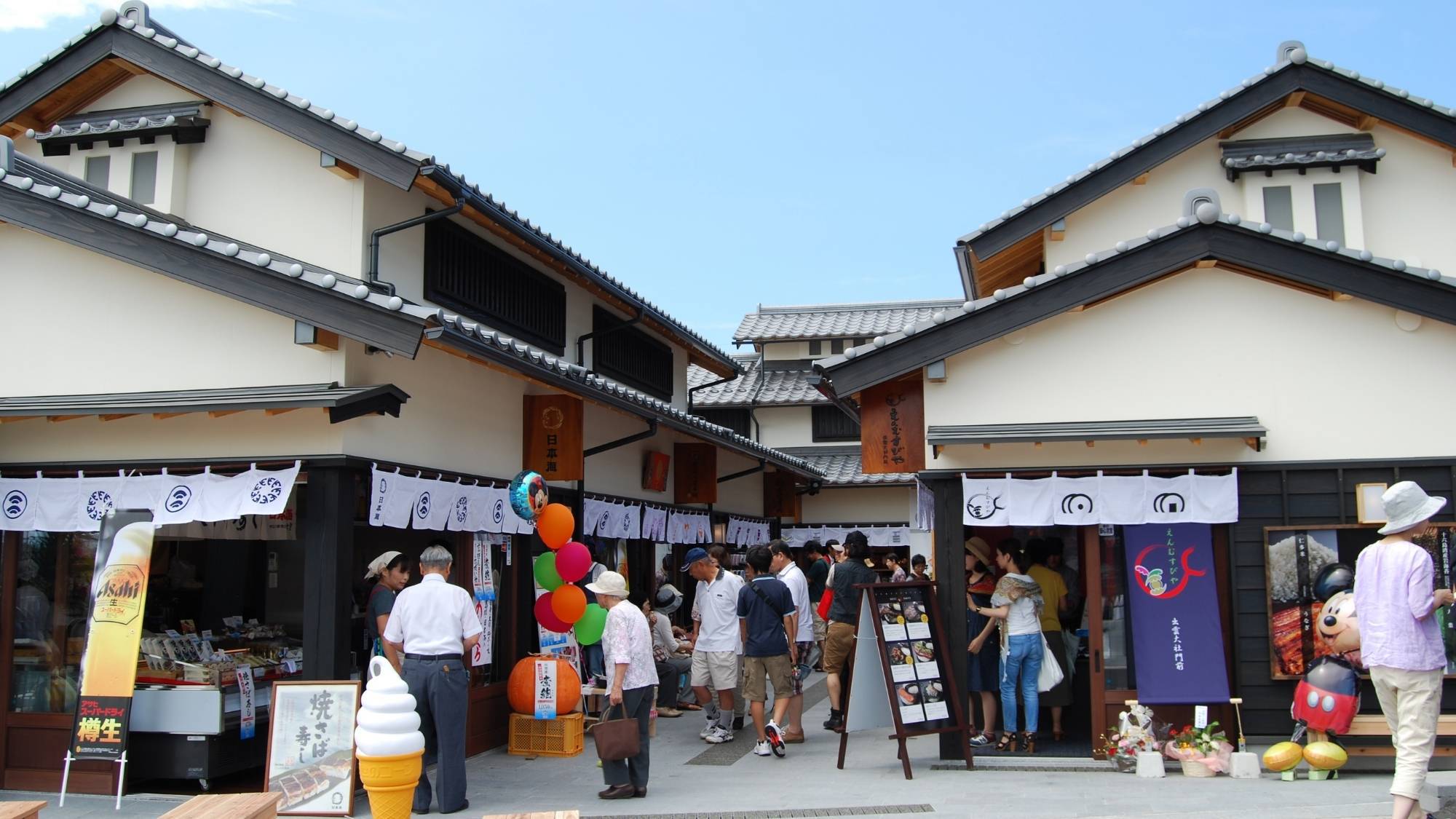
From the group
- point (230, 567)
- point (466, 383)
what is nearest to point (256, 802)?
point (466, 383)

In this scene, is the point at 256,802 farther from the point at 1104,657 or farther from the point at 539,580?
the point at 1104,657

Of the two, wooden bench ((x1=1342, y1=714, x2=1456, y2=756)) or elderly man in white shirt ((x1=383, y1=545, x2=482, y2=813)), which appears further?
wooden bench ((x1=1342, y1=714, x2=1456, y2=756))

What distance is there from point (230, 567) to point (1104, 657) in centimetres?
980

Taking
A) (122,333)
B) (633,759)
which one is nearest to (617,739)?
(633,759)

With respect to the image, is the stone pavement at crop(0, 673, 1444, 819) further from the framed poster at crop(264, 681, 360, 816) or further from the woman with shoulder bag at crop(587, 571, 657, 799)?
the framed poster at crop(264, 681, 360, 816)

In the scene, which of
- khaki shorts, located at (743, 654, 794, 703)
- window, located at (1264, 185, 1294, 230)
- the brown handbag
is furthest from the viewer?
window, located at (1264, 185, 1294, 230)

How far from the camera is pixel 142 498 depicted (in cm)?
925

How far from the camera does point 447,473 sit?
1038cm

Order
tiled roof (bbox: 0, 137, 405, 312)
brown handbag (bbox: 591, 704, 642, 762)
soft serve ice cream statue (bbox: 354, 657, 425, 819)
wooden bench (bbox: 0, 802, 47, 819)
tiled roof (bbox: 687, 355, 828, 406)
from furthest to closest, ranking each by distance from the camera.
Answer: tiled roof (bbox: 687, 355, 828, 406), brown handbag (bbox: 591, 704, 642, 762), tiled roof (bbox: 0, 137, 405, 312), soft serve ice cream statue (bbox: 354, 657, 425, 819), wooden bench (bbox: 0, 802, 47, 819)

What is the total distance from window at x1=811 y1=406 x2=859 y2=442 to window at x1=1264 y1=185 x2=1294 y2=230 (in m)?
16.9

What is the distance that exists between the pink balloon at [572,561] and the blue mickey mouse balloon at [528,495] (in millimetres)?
502

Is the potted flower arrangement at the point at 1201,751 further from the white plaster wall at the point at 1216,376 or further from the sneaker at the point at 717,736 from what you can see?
the sneaker at the point at 717,736

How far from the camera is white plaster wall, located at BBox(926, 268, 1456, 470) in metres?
9.88

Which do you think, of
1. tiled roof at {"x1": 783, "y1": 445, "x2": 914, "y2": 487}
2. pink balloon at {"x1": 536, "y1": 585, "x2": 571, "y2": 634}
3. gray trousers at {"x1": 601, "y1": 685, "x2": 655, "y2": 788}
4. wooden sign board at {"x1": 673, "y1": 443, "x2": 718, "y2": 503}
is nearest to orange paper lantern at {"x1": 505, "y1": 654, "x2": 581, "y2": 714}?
pink balloon at {"x1": 536, "y1": 585, "x2": 571, "y2": 634}
